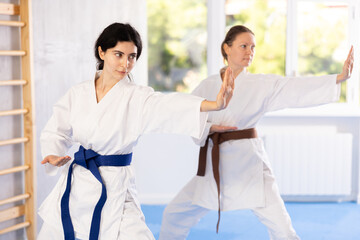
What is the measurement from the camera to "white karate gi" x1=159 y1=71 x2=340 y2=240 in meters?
3.04

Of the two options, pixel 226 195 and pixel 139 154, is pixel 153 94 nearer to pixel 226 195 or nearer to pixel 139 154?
pixel 226 195

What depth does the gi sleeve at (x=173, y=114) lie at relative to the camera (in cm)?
238

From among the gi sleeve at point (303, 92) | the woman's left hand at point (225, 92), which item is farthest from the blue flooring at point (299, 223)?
the woman's left hand at point (225, 92)

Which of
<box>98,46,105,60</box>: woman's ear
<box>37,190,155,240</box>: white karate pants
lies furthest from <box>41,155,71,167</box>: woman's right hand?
<box>98,46,105,60</box>: woman's ear

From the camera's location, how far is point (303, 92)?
3.06m

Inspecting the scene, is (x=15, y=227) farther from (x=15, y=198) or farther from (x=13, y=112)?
(x=13, y=112)

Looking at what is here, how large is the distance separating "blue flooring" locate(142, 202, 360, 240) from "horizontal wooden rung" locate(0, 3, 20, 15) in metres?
1.81

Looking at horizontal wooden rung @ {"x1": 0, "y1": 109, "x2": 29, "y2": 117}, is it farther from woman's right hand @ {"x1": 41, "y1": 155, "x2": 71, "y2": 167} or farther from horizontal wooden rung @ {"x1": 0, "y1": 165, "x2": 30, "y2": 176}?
woman's right hand @ {"x1": 41, "y1": 155, "x2": 71, "y2": 167}

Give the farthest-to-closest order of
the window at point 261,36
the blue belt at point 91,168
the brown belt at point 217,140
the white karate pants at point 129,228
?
1. the window at point 261,36
2. the brown belt at point 217,140
3. the blue belt at point 91,168
4. the white karate pants at point 129,228

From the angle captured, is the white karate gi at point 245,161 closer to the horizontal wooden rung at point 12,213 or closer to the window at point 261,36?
the horizontal wooden rung at point 12,213

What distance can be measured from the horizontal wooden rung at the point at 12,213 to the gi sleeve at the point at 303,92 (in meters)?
1.66

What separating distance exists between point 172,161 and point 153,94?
2.64m

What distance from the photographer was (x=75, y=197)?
2.53 meters

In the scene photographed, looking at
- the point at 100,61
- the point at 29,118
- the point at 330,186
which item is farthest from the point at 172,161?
the point at 100,61
